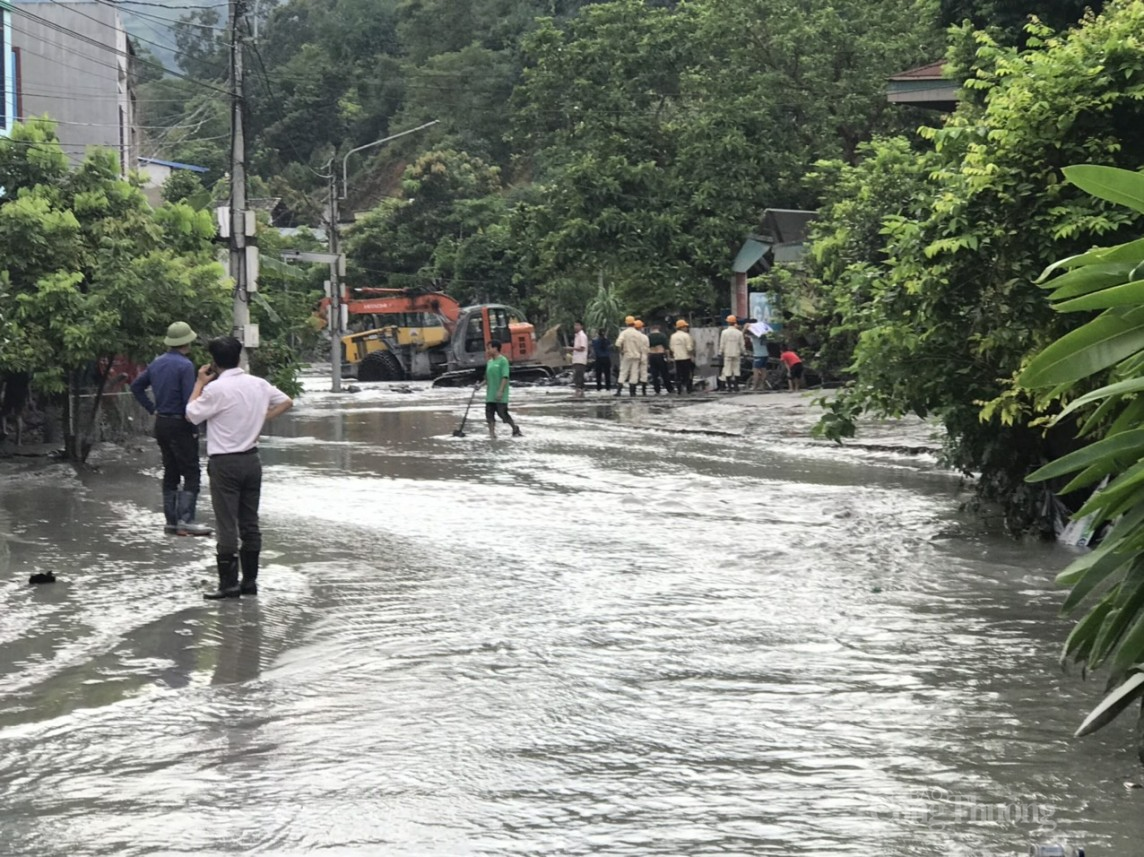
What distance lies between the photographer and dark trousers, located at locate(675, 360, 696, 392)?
121ft

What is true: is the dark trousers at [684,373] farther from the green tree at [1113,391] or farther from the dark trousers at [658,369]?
the green tree at [1113,391]

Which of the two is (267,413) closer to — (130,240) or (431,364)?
(130,240)

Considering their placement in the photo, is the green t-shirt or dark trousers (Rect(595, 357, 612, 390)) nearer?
the green t-shirt

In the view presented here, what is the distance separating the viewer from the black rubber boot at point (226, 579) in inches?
408

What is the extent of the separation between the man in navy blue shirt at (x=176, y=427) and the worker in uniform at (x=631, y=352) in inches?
889

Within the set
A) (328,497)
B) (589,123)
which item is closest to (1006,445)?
(328,497)

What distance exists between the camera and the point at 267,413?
10.7m

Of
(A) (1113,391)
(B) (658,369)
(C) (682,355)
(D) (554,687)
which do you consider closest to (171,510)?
(D) (554,687)

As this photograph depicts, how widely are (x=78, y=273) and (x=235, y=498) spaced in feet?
30.1

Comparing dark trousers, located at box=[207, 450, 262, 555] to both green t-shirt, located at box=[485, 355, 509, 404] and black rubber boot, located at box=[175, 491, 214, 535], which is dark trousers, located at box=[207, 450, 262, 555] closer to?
black rubber boot, located at box=[175, 491, 214, 535]

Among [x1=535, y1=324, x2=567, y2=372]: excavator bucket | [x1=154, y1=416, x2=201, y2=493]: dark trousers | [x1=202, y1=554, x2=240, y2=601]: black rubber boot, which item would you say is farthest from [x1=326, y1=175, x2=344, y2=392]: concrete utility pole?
[x1=202, y1=554, x2=240, y2=601]: black rubber boot

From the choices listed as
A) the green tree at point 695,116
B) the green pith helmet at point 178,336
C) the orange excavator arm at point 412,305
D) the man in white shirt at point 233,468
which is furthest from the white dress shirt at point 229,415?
the orange excavator arm at point 412,305

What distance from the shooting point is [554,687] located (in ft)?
25.4

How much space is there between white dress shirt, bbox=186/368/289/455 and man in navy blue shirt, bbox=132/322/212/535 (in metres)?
2.72
